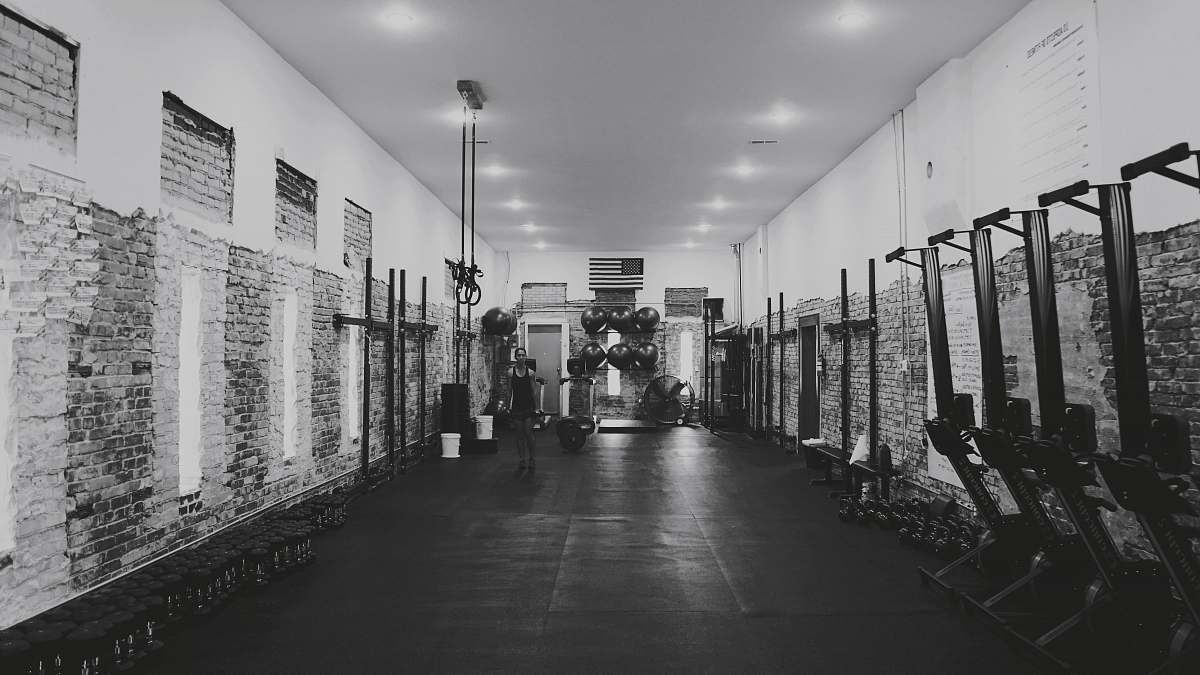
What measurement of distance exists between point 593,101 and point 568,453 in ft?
16.9

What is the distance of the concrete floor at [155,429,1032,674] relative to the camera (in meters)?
3.07

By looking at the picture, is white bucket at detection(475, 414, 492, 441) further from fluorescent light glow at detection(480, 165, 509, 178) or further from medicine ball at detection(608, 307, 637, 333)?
medicine ball at detection(608, 307, 637, 333)

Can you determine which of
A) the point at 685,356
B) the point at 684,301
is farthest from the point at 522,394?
the point at 684,301

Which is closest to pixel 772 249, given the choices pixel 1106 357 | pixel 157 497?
pixel 1106 357

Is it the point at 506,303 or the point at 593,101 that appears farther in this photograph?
the point at 506,303

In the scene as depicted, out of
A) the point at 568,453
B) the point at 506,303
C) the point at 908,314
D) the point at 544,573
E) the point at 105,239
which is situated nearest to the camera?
the point at 105,239

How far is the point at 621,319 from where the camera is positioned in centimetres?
1387

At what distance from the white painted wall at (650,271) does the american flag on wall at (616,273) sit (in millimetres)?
116

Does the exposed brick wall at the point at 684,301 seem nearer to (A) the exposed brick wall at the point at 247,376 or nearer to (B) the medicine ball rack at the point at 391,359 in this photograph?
(B) the medicine ball rack at the point at 391,359

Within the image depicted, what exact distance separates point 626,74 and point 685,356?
957cm

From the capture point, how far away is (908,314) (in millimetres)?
6262

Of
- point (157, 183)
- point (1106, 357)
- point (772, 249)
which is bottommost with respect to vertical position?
point (1106, 357)

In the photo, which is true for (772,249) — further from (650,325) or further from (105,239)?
(105,239)

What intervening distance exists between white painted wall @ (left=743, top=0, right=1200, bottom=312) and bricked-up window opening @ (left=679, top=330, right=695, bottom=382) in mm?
5121
